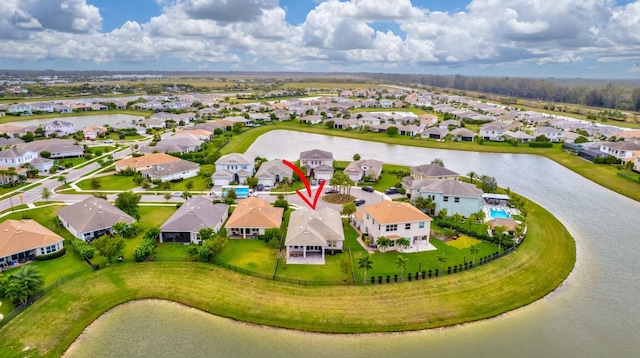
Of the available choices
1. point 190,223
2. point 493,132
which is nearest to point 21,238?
point 190,223

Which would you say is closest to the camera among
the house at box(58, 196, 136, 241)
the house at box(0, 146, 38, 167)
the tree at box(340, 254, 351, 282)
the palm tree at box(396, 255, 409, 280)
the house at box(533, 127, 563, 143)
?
the palm tree at box(396, 255, 409, 280)

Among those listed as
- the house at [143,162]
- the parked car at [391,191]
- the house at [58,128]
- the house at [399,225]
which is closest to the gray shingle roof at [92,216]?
the house at [143,162]

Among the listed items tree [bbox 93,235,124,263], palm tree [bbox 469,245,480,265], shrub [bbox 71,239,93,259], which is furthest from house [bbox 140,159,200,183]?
palm tree [bbox 469,245,480,265]

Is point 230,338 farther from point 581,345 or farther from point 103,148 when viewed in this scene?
A: point 103,148

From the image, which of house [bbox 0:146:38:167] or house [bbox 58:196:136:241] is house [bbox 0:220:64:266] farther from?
house [bbox 0:146:38:167]

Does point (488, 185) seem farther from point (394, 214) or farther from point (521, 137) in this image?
point (521, 137)
